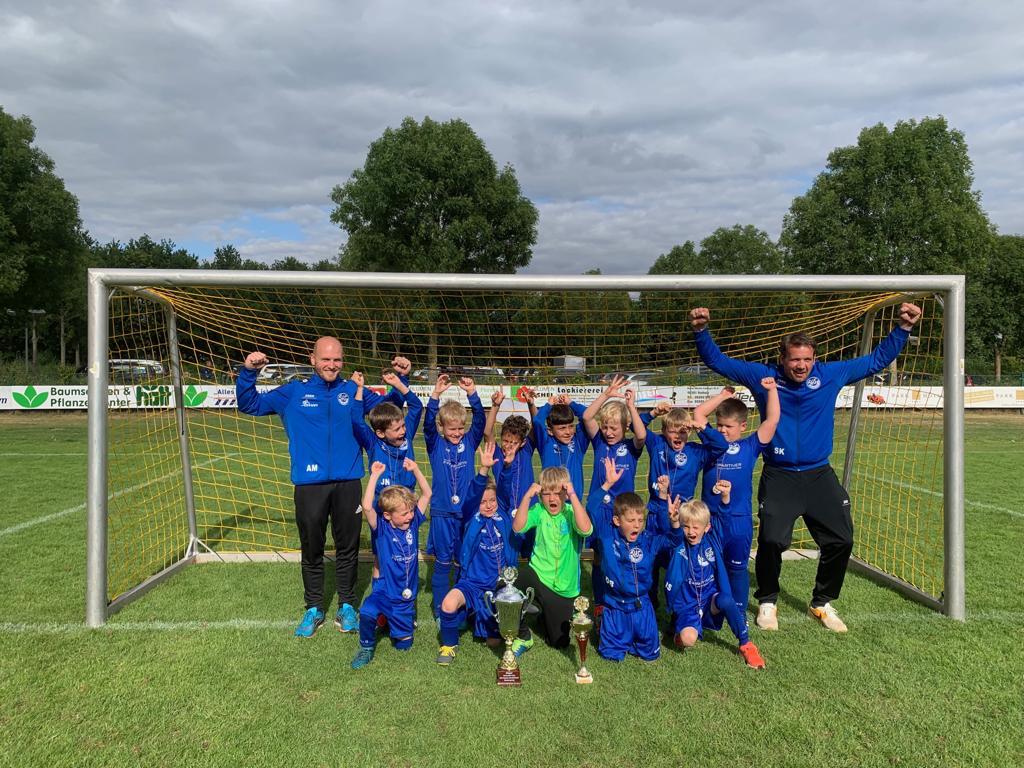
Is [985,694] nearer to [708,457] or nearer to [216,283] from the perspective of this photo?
[708,457]

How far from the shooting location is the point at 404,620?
11.9ft

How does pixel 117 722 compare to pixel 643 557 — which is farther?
pixel 643 557

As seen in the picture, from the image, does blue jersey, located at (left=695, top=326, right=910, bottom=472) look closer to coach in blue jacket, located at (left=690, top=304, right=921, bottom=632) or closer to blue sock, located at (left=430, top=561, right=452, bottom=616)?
coach in blue jacket, located at (left=690, top=304, right=921, bottom=632)

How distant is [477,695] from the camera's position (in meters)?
3.11

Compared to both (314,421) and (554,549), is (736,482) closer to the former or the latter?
(554,549)

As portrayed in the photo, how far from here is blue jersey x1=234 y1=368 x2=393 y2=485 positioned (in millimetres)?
3879

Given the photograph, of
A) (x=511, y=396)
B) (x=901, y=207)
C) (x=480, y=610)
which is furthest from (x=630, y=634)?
(x=901, y=207)

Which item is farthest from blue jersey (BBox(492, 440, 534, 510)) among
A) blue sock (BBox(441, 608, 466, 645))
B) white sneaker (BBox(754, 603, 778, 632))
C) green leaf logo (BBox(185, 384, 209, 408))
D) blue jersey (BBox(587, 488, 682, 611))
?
green leaf logo (BBox(185, 384, 209, 408))

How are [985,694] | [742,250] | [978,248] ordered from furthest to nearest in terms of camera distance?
[742,250] → [978,248] → [985,694]

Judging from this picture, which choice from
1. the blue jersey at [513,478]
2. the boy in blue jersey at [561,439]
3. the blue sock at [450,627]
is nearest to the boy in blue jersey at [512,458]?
the blue jersey at [513,478]

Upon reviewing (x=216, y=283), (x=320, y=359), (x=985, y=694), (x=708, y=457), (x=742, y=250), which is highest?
(x=742, y=250)

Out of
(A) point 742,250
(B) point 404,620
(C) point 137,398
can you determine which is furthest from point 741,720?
(A) point 742,250

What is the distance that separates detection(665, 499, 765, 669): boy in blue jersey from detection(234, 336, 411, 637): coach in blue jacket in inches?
78.9

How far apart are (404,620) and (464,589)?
39 cm
